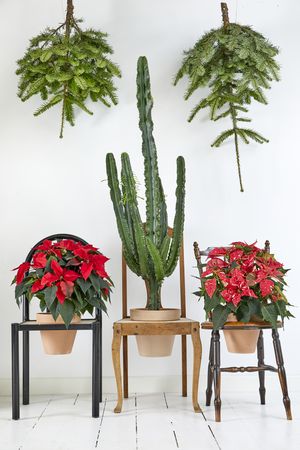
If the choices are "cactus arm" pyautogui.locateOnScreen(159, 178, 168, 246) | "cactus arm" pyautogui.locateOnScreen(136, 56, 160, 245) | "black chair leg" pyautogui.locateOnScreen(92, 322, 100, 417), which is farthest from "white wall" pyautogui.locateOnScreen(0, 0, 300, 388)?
"black chair leg" pyautogui.locateOnScreen(92, 322, 100, 417)

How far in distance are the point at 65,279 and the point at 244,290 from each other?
0.79 meters

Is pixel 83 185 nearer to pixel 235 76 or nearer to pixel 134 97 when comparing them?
pixel 134 97

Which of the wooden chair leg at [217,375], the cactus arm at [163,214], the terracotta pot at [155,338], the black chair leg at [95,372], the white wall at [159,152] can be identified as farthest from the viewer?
the white wall at [159,152]

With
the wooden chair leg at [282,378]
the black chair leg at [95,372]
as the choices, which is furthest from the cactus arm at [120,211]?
the wooden chair leg at [282,378]

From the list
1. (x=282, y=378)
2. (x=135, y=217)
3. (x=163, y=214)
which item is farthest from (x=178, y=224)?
(x=282, y=378)

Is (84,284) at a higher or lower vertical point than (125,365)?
higher

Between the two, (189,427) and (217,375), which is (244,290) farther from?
(189,427)

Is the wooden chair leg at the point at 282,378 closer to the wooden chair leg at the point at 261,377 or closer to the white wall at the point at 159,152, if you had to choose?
the wooden chair leg at the point at 261,377

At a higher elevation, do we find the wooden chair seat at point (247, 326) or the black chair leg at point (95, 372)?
the wooden chair seat at point (247, 326)

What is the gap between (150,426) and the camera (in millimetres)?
2648

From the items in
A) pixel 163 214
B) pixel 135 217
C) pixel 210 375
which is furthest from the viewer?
pixel 163 214

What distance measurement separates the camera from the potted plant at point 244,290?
8.98ft

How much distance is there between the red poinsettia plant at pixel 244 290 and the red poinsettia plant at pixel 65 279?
20.1 inches

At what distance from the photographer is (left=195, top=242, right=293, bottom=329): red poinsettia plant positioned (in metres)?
2.74
